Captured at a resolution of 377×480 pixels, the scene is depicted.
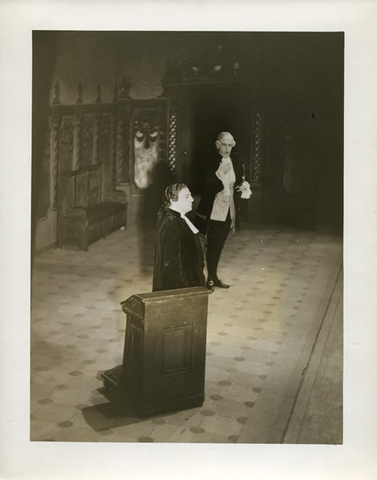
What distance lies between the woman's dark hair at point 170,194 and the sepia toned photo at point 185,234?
16 mm

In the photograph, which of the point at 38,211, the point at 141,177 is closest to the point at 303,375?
the point at 141,177

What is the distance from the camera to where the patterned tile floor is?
20.0 feet

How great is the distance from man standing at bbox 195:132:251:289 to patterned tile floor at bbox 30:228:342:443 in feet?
0.31

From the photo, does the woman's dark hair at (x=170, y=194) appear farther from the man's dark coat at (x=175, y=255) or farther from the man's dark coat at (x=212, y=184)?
the man's dark coat at (x=212, y=184)

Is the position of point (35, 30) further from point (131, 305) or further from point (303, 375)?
point (303, 375)

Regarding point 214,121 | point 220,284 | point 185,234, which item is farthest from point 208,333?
point 214,121

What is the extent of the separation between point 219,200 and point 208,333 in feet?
3.54

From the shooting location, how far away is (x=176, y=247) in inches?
250

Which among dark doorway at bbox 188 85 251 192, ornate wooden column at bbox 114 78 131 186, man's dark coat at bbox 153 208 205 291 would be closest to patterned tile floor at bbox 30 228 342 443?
man's dark coat at bbox 153 208 205 291

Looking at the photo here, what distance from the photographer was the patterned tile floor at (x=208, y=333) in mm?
6086

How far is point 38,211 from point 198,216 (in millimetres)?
1260

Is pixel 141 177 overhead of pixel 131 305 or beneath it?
overhead

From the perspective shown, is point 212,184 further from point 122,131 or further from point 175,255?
point 122,131
